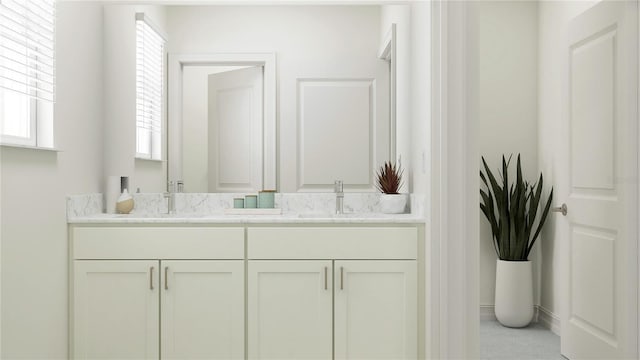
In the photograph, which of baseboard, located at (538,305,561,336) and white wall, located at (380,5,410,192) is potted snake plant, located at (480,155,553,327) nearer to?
baseboard, located at (538,305,561,336)

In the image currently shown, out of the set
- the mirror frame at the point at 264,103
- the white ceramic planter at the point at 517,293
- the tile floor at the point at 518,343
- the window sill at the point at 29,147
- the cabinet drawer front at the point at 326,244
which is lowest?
the tile floor at the point at 518,343

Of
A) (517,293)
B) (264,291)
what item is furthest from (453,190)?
(517,293)

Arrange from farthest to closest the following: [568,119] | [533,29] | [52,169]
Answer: [533,29] → [568,119] → [52,169]

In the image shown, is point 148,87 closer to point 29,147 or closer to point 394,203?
point 29,147

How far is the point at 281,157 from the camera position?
284 centimetres

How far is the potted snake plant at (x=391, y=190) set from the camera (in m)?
2.65

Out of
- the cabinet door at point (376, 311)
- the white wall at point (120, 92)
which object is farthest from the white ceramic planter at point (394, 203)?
the white wall at point (120, 92)

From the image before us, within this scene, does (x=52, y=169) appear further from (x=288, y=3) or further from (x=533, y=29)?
(x=533, y=29)

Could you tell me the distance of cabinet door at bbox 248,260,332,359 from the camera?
7.88ft

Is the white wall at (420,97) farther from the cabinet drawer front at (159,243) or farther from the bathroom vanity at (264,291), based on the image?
the cabinet drawer front at (159,243)

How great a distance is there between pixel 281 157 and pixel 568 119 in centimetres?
161

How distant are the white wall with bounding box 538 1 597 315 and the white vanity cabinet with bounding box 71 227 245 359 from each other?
2.08 m

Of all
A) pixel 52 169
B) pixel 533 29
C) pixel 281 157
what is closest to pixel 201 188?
pixel 281 157

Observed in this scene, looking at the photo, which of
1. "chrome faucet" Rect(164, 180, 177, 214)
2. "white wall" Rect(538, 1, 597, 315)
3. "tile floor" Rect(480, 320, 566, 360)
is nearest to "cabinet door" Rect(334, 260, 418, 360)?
"tile floor" Rect(480, 320, 566, 360)
